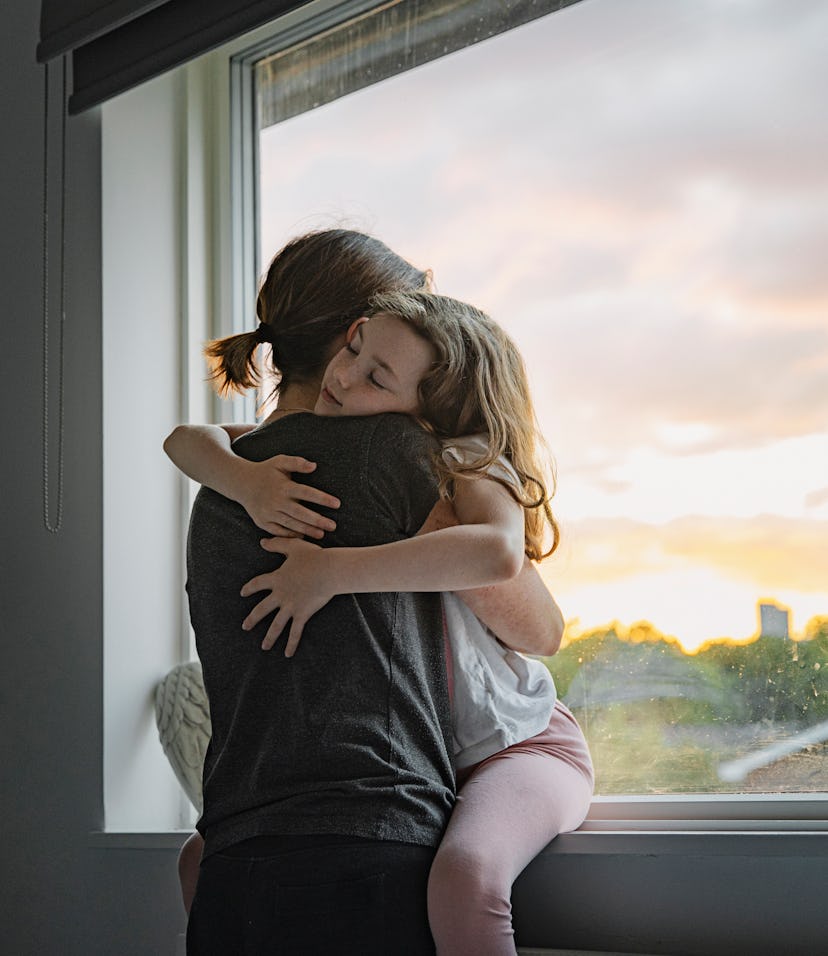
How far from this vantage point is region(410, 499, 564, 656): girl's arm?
1225 millimetres

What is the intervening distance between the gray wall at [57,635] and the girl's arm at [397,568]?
27.6 inches

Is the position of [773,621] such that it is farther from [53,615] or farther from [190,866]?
[53,615]

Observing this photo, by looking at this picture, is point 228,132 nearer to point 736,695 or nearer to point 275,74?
point 275,74

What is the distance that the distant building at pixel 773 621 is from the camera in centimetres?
139

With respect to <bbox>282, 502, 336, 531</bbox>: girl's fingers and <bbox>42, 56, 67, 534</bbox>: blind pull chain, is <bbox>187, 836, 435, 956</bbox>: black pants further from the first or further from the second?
<bbox>42, 56, 67, 534</bbox>: blind pull chain

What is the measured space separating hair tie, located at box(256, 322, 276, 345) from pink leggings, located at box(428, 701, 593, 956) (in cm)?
52

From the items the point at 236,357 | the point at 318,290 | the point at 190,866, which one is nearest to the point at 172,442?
the point at 236,357

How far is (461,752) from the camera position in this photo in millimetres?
1217

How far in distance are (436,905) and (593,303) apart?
850 mm

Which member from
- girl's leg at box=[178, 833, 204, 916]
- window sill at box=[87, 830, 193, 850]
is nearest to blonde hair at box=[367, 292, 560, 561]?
girl's leg at box=[178, 833, 204, 916]

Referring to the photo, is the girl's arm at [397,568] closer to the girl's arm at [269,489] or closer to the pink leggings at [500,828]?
the girl's arm at [269,489]

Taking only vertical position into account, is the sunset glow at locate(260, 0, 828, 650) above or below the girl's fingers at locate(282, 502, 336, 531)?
above

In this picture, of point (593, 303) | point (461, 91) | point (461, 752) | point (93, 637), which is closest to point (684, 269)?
point (593, 303)

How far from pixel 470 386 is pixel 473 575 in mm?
234
